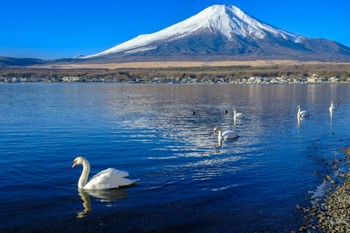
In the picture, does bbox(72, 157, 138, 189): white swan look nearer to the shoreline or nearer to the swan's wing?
the swan's wing

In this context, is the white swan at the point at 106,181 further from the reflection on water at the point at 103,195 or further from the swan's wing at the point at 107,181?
the reflection on water at the point at 103,195

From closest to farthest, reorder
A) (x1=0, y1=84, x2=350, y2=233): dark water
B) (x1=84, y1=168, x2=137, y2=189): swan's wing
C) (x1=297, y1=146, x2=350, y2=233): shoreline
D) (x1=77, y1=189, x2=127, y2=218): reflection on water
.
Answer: (x1=297, y1=146, x2=350, y2=233): shoreline, (x1=0, y1=84, x2=350, y2=233): dark water, (x1=77, y1=189, x2=127, y2=218): reflection on water, (x1=84, y1=168, x2=137, y2=189): swan's wing

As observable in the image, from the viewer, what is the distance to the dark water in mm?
11133

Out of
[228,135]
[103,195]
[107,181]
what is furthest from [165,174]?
[228,135]

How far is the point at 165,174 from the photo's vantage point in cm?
1538

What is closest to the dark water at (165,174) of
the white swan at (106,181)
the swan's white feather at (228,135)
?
the white swan at (106,181)

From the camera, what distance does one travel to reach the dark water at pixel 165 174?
11.1 metres

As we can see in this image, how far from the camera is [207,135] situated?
24781 mm

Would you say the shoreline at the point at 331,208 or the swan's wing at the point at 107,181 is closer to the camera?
the shoreline at the point at 331,208

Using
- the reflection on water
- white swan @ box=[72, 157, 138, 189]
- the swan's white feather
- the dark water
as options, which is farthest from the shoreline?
the swan's white feather

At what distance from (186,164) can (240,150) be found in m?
3.96

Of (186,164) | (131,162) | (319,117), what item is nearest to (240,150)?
(186,164)

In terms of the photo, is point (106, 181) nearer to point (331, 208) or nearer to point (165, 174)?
point (165, 174)

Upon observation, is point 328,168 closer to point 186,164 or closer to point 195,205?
point 186,164
